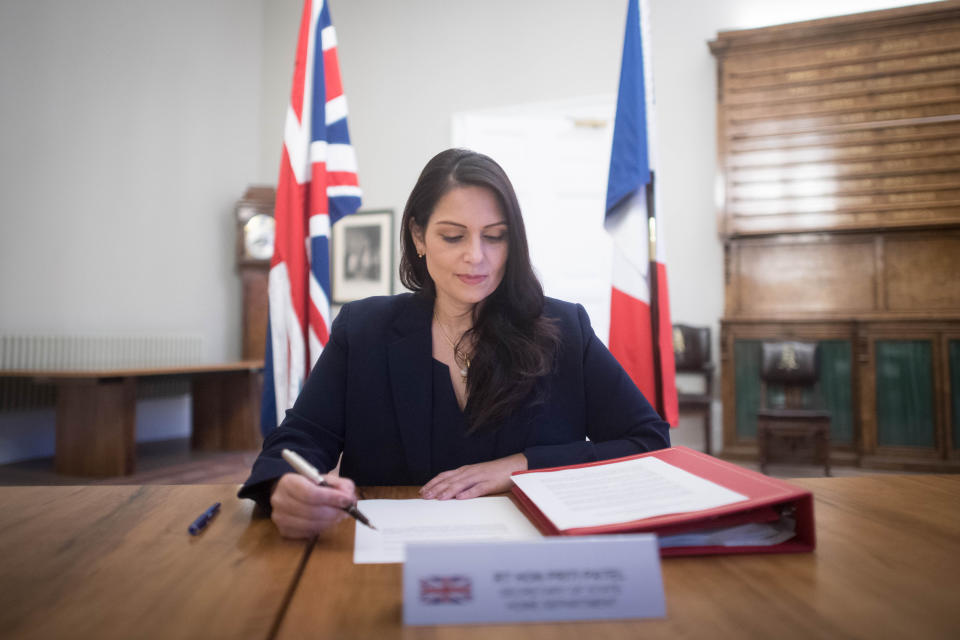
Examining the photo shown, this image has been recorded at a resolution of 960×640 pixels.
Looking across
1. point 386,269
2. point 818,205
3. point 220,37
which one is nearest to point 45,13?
point 220,37

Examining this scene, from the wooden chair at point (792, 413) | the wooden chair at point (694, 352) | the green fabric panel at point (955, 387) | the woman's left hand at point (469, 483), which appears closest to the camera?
the woman's left hand at point (469, 483)

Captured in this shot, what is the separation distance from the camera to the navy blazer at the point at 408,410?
Answer: 1.16 m

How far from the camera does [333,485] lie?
0.75 meters

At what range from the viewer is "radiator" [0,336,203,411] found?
4148 mm

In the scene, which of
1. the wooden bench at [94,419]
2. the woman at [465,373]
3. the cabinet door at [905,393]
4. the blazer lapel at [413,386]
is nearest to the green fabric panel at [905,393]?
the cabinet door at [905,393]

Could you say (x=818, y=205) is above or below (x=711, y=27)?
below

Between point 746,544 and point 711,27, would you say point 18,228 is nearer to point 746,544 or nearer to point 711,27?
point 746,544

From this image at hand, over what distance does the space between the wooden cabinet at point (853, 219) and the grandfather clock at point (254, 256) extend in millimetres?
3993

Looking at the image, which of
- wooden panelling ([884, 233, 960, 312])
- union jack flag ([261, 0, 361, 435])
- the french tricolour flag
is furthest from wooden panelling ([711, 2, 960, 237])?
union jack flag ([261, 0, 361, 435])

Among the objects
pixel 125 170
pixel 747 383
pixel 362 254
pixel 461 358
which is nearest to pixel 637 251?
pixel 461 358

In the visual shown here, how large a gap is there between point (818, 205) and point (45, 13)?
6.11 meters

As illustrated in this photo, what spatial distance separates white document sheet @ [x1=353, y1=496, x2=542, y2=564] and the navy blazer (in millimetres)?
284

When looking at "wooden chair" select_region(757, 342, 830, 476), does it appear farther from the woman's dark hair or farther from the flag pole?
the woman's dark hair

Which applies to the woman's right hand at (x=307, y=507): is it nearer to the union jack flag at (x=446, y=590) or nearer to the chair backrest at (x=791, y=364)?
the union jack flag at (x=446, y=590)
